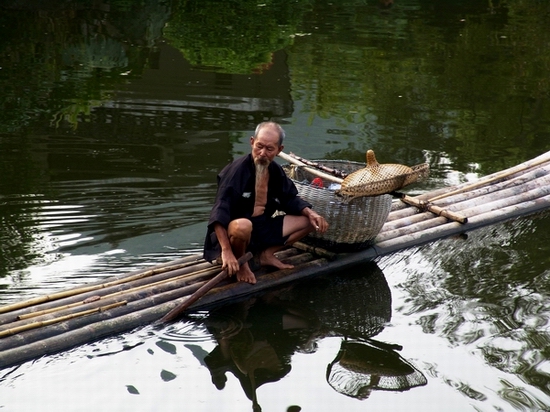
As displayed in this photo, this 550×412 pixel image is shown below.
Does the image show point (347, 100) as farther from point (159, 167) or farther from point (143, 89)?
point (159, 167)

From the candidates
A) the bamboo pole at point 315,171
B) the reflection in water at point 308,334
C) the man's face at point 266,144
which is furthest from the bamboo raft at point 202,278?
the man's face at point 266,144

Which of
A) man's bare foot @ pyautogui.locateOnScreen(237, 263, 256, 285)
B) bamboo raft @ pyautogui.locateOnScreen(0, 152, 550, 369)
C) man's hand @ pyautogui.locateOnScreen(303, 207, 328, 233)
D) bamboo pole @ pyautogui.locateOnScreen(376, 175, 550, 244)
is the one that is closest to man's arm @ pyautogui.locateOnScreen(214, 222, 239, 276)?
man's bare foot @ pyautogui.locateOnScreen(237, 263, 256, 285)

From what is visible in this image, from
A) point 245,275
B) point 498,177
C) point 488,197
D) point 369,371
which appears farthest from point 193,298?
point 498,177

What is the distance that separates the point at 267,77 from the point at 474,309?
19.4ft

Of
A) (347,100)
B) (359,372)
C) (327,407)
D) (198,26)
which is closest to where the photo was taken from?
(327,407)

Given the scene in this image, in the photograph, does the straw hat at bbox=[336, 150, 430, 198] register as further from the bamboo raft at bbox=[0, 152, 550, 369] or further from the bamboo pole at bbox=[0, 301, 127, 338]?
the bamboo pole at bbox=[0, 301, 127, 338]

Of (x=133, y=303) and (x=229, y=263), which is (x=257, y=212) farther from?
(x=133, y=303)

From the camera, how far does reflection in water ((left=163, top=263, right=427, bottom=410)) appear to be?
4.09 m

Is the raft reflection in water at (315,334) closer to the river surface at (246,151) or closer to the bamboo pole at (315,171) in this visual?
the river surface at (246,151)

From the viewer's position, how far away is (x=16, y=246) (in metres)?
5.29

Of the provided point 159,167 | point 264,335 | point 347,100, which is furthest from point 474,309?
point 347,100

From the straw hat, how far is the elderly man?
26cm

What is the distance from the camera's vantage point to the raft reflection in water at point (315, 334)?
408 cm

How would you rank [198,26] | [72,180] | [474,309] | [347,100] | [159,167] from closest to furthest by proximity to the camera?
[474,309], [72,180], [159,167], [347,100], [198,26]
